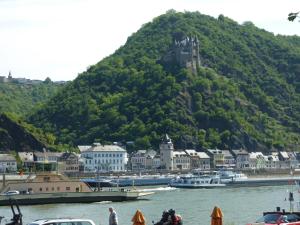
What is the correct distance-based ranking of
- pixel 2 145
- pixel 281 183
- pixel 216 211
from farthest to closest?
pixel 2 145
pixel 281 183
pixel 216 211

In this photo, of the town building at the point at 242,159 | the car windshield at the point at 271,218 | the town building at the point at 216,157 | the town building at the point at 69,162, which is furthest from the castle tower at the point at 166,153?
the car windshield at the point at 271,218

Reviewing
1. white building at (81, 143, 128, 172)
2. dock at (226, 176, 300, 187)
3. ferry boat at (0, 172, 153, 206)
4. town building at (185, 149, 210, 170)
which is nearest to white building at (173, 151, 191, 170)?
town building at (185, 149, 210, 170)

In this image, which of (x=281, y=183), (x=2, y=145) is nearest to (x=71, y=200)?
(x=281, y=183)

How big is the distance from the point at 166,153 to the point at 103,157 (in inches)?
587

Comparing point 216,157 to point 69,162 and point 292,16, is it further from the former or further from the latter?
point 292,16

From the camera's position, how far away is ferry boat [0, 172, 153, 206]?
71750 millimetres

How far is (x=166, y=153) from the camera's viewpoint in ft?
595

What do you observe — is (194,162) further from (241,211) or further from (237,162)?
(241,211)

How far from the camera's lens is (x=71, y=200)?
73062 mm

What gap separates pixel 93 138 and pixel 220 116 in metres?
32.9

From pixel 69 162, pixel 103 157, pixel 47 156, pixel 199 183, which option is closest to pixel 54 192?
pixel 199 183

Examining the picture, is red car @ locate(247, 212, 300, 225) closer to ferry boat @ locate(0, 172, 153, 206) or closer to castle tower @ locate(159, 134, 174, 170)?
ferry boat @ locate(0, 172, 153, 206)

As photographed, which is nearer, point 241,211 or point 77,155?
point 241,211

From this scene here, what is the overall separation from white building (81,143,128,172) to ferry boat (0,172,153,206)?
96.9m
